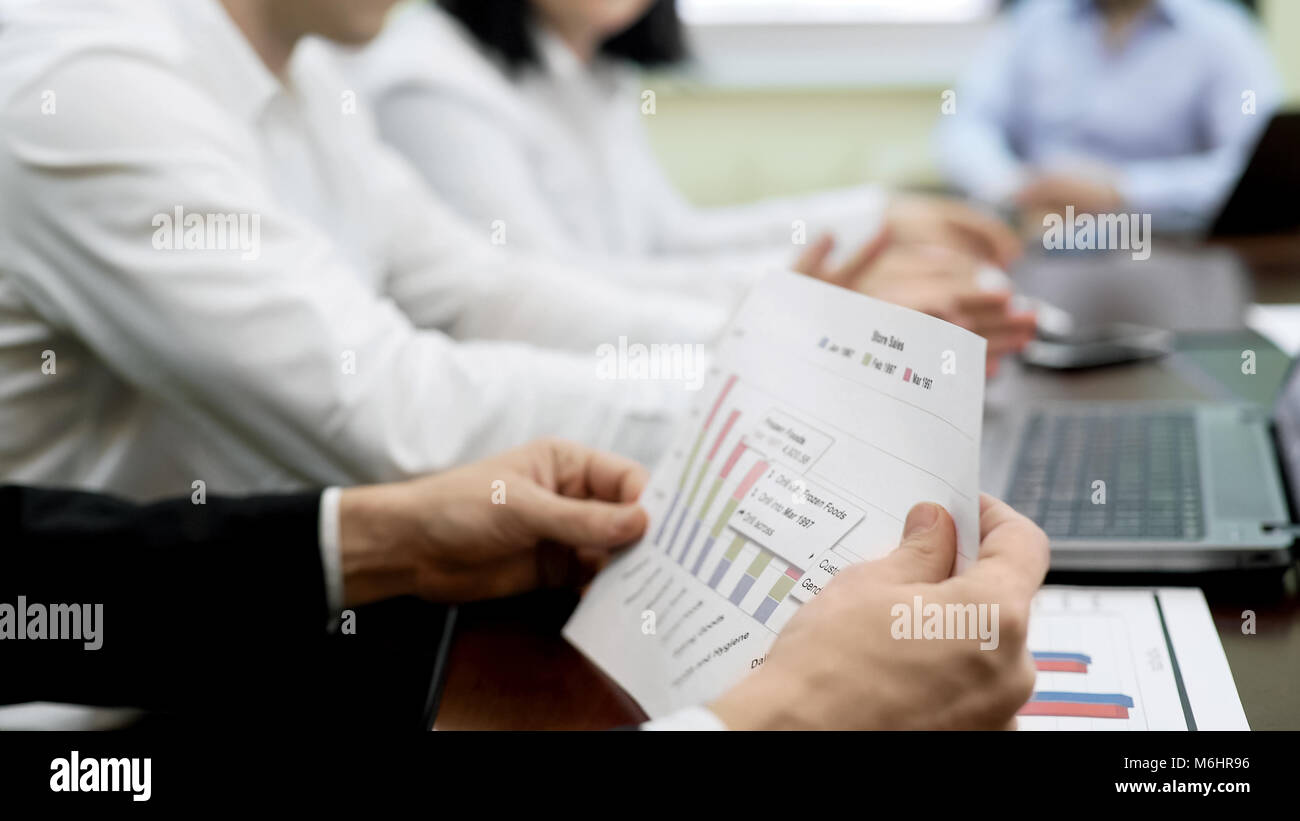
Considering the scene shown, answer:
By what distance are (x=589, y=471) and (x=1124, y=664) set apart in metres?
0.29

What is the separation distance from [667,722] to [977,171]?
1.88m

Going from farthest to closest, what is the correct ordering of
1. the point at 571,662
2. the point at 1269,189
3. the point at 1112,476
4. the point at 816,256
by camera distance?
the point at 1269,189 < the point at 816,256 < the point at 1112,476 < the point at 571,662

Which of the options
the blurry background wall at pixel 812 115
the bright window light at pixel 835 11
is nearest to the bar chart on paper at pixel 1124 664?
the blurry background wall at pixel 812 115

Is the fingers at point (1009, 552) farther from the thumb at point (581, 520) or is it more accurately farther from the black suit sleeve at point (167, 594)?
the black suit sleeve at point (167, 594)

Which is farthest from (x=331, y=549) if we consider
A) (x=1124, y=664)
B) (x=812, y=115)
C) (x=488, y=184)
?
(x=812, y=115)

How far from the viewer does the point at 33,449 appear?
694mm

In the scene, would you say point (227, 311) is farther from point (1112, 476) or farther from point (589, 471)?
point (1112, 476)

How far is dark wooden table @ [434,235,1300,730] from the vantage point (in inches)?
17.4

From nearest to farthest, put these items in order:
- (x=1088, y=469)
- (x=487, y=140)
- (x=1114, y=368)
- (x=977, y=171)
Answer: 1. (x=1088, y=469)
2. (x=1114, y=368)
3. (x=487, y=140)
4. (x=977, y=171)

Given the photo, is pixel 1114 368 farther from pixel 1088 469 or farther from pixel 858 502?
pixel 858 502

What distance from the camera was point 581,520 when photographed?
1.75ft

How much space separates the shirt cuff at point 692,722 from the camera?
36 cm

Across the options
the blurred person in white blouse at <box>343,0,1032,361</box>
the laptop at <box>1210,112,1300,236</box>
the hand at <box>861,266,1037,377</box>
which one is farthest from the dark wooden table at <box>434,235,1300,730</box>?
the laptop at <box>1210,112,1300,236</box>
